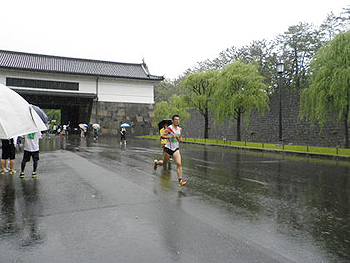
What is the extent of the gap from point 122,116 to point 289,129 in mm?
23334

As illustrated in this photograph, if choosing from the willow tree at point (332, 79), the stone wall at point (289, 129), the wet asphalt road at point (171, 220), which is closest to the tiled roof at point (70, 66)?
the stone wall at point (289, 129)

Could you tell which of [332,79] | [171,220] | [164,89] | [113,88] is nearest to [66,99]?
[113,88]

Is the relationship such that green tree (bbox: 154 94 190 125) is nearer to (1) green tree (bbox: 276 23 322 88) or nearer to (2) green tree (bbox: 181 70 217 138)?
(2) green tree (bbox: 181 70 217 138)

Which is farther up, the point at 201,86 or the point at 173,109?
the point at 201,86

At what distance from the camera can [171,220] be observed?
4.48 m

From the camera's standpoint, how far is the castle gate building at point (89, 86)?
35156mm

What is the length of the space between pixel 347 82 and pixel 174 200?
38.9ft

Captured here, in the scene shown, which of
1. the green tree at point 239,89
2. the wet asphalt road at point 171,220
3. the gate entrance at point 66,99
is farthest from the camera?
the gate entrance at point 66,99

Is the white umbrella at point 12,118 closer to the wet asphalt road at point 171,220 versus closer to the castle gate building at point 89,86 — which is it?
the wet asphalt road at point 171,220

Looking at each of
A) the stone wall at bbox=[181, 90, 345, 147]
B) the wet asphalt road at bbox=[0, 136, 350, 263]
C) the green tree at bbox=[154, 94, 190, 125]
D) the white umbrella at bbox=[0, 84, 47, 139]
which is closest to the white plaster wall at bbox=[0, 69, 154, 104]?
the green tree at bbox=[154, 94, 190, 125]

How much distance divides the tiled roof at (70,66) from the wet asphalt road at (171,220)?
32145 mm

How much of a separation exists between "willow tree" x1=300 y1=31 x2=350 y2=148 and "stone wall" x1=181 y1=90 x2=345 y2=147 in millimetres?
5359

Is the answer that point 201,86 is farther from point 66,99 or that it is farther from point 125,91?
point 66,99

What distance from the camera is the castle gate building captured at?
35.2m
